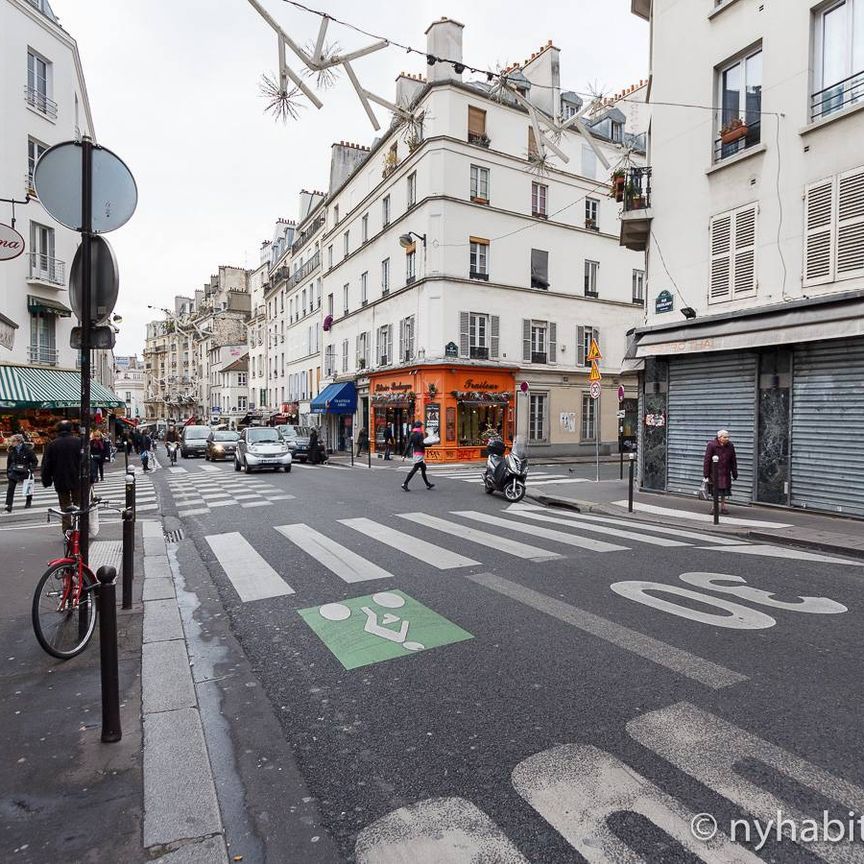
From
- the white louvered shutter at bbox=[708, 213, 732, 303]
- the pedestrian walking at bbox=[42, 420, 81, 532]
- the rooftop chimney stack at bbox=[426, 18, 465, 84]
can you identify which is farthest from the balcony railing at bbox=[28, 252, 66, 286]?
the white louvered shutter at bbox=[708, 213, 732, 303]

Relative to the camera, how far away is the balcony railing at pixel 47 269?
20.8m

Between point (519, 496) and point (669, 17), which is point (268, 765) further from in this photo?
point (669, 17)

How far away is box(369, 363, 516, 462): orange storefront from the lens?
25.0m

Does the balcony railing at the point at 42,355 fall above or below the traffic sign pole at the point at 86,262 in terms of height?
above

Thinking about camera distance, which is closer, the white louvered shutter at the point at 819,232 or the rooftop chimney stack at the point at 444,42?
the white louvered shutter at the point at 819,232

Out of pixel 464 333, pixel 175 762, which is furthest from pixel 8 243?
pixel 464 333

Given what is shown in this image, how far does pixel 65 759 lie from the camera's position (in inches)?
111

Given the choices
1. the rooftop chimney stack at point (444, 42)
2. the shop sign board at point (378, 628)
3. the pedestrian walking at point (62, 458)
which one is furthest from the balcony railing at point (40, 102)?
the shop sign board at point (378, 628)

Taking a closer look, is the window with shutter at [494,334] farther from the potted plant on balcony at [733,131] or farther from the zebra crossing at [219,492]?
the potted plant on balcony at [733,131]

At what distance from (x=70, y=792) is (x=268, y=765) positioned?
2.78 ft

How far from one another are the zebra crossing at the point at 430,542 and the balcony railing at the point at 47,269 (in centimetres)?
1762

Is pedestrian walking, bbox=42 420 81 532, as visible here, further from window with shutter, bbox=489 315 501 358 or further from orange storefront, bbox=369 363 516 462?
window with shutter, bbox=489 315 501 358

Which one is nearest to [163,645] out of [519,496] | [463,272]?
[519,496]

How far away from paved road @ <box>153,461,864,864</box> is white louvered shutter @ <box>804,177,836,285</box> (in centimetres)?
554
